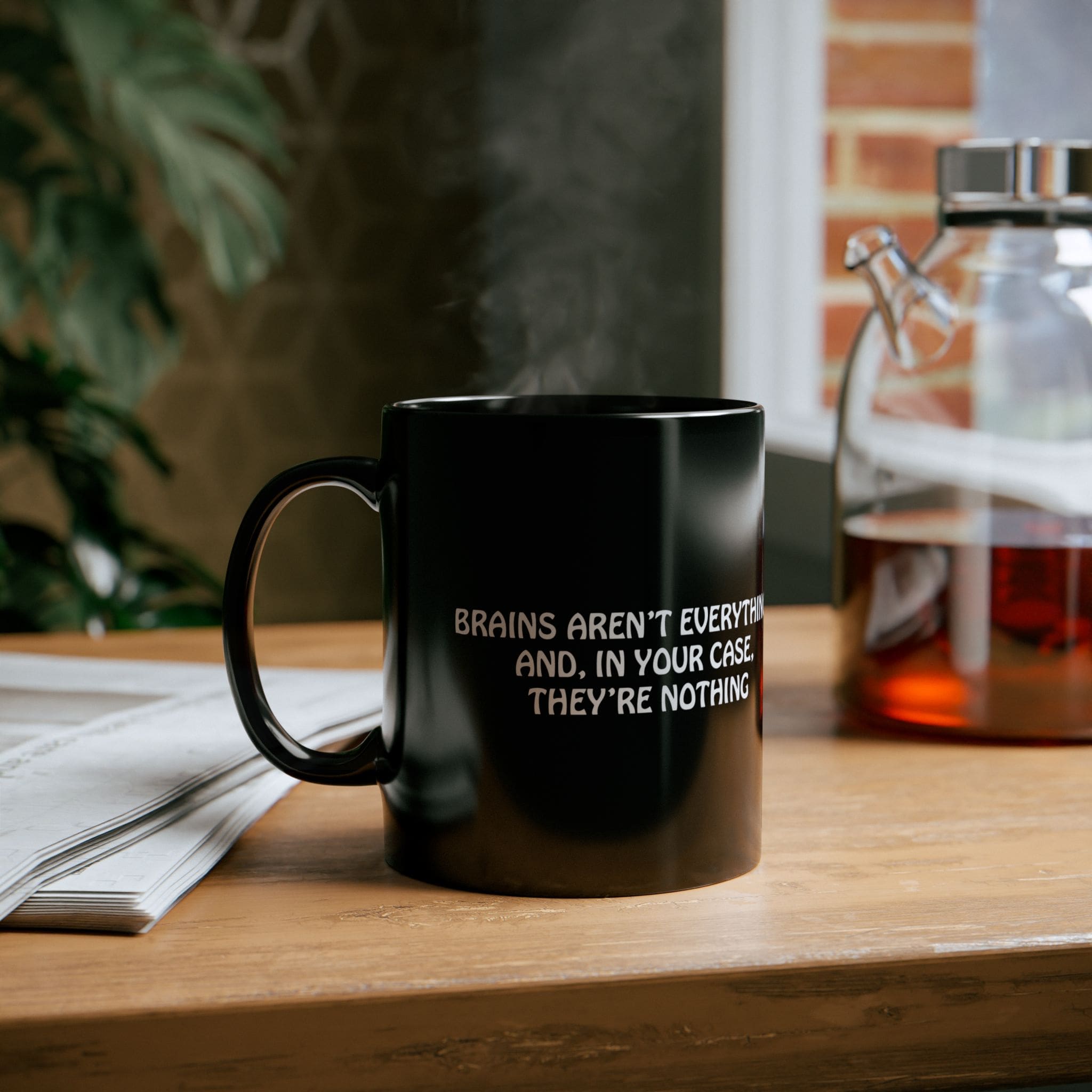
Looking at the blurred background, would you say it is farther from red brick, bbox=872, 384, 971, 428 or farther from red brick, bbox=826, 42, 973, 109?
red brick, bbox=872, 384, 971, 428

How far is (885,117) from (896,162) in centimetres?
6

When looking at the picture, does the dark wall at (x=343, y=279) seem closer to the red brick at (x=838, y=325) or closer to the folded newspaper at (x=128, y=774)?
the red brick at (x=838, y=325)

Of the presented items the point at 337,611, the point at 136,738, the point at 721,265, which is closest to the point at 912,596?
the point at 136,738

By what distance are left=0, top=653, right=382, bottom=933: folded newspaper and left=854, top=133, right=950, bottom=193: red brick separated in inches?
42.9

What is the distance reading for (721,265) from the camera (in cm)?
165

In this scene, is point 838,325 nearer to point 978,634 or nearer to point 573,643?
point 978,634

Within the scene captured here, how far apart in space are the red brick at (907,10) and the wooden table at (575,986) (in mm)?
1284

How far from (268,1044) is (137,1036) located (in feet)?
0.10

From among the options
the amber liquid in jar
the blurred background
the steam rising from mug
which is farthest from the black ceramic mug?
the steam rising from mug

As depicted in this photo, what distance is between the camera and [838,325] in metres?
1.60

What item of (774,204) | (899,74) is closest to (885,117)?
(899,74)

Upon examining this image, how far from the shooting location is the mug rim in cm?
39

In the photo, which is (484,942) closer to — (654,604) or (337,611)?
Answer: (654,604)

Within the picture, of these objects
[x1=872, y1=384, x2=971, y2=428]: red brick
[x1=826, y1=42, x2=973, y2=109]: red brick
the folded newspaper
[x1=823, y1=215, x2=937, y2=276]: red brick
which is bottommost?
the folded newspaper
